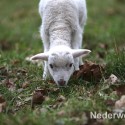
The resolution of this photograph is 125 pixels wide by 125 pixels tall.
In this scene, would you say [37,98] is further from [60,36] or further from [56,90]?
[60,36]

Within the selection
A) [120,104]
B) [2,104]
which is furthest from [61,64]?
[120,104]

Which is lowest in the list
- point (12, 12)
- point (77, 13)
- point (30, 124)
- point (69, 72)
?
point (30, 124)

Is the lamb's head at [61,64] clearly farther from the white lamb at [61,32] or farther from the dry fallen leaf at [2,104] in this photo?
the dry fallen leaf at [2,104]

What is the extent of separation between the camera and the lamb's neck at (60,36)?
630 centimetres

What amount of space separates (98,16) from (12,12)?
3352mm

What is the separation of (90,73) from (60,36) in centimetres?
78

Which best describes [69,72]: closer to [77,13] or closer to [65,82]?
[65,82]

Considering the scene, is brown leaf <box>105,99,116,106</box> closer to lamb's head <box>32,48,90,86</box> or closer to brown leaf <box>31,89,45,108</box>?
brown leaf <box>31,89,45,108</box>

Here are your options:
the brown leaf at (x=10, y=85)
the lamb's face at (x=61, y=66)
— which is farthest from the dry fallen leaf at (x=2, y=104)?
the lamb's face at (x=61, y=66)

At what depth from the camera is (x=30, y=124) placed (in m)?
4.14

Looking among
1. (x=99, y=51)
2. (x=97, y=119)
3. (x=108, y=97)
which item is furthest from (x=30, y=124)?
(x=99, y=51)

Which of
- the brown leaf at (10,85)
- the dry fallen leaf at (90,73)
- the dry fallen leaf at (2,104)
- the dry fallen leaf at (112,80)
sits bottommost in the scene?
the dry fallen leaf at (2,104)

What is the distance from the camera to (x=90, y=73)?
19.7 ft

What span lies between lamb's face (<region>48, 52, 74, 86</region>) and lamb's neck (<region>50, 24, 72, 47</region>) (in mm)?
506
